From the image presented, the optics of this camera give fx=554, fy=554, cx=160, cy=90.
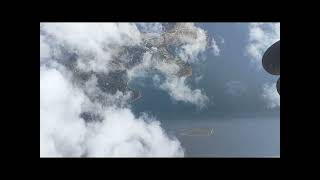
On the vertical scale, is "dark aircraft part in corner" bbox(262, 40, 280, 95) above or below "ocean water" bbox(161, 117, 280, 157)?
above

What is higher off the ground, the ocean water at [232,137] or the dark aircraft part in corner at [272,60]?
the dark aircraft part in corner at [272,60]

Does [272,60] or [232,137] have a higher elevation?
[272,60]
